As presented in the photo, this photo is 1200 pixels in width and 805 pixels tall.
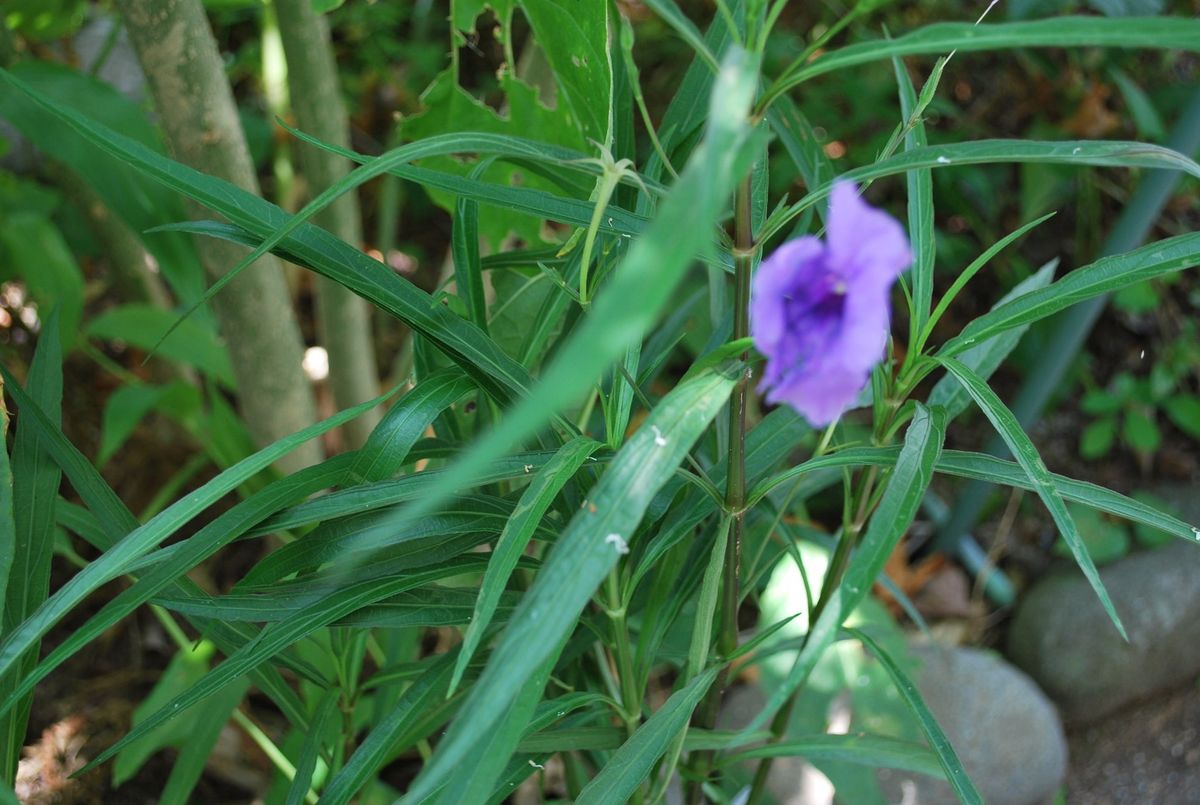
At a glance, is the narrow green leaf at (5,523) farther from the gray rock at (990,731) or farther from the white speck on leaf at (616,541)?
the gray rock at (990,731)

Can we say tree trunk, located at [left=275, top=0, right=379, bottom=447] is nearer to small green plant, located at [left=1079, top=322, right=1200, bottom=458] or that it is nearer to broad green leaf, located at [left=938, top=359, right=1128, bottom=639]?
broad green leaf, located at [left=938, top=359, right=1128, bottom=639]

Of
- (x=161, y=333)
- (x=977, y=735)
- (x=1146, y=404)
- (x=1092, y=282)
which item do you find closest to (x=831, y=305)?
(x=1092, y=282)

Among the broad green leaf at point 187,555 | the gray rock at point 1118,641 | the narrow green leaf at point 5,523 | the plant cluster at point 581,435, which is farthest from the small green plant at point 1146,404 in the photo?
the narrow green leaf at point 5,523

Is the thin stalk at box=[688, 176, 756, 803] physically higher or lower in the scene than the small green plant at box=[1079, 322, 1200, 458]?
higher

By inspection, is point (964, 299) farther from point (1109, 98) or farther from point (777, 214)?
point (777, 214)

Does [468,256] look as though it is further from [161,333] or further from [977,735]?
[977,735]

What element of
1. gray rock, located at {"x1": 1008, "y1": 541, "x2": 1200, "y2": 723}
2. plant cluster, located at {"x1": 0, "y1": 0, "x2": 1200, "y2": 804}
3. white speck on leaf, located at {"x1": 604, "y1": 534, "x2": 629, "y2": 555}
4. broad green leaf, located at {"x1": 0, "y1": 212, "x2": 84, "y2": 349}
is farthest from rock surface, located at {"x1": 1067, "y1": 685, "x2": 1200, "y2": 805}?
broad green leaf, located at {"x1": 0, "y1": 212, "x2": 84, "y2": 349}
